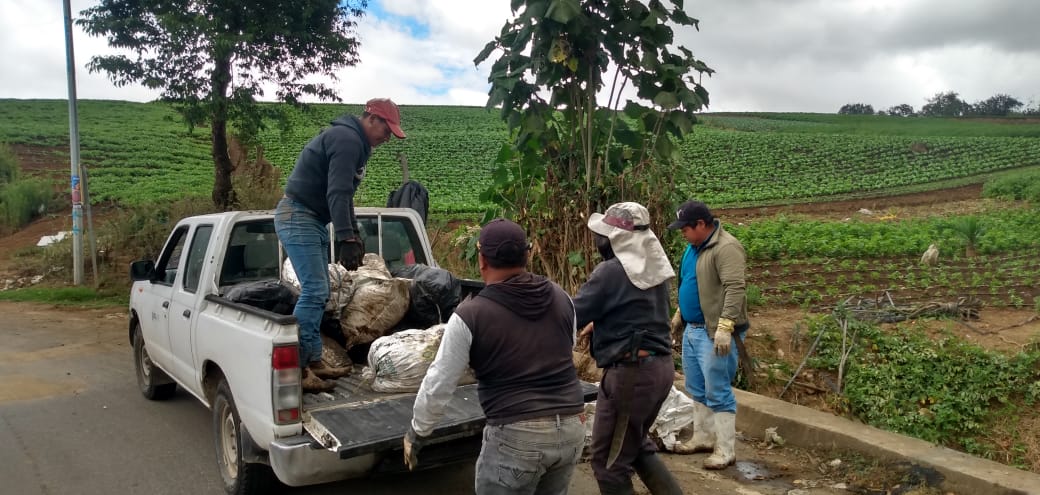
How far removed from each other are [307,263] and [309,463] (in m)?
1.36

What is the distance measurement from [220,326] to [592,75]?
4.58m

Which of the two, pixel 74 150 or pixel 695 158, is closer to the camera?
pixel 74 150

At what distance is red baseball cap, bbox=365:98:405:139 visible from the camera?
184 inches

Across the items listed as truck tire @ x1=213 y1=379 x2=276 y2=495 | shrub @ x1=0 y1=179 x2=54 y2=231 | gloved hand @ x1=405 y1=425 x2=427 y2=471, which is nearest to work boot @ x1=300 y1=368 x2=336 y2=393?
truck tire @ x1=213 y1=379 x2=276 y2=495

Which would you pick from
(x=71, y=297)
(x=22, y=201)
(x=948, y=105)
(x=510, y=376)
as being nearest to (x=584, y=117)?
(x=510, y=376)

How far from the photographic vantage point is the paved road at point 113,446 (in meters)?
4.63

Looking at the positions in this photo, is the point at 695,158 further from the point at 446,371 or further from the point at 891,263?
the point at 446,371

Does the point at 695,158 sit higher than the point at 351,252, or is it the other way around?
the point at 695,158

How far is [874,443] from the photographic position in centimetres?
485

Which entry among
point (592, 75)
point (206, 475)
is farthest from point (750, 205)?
point (206, 475)

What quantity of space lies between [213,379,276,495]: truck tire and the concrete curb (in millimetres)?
3571

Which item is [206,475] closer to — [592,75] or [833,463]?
[833,463]

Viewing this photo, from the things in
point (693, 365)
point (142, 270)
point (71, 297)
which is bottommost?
point (71, 297)

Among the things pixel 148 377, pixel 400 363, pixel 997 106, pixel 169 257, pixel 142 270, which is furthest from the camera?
pixel 997 106
